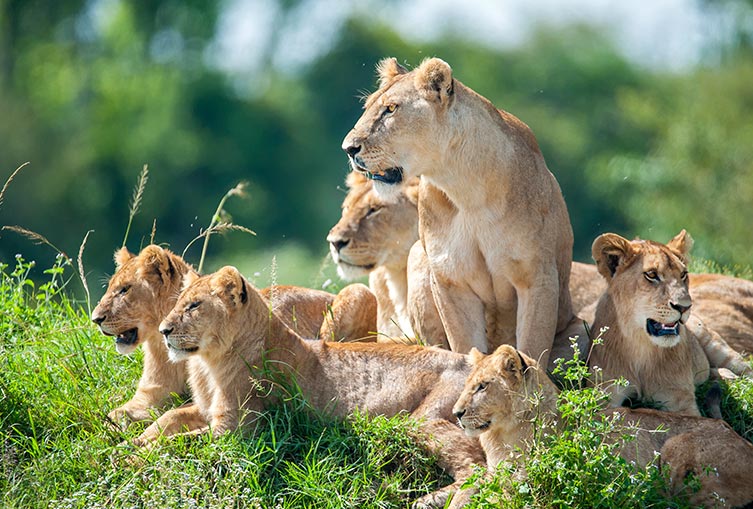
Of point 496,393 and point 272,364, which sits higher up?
point 496,393

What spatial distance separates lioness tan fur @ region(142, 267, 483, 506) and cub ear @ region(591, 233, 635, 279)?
94 centimetres

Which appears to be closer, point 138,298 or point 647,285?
point 647,285

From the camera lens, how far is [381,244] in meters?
8.59

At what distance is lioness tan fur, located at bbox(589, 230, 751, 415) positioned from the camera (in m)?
6.93

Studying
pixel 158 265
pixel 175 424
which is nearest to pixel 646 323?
pixel 175 424

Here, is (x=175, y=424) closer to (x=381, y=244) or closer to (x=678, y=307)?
(x=381, y=244)

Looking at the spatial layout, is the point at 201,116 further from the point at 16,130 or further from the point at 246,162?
the point at 16,130

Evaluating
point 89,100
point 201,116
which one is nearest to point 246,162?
point 201,116

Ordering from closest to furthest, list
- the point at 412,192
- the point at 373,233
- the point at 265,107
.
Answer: the point at 373,233 → the point at 412,192 → the point at 265,107

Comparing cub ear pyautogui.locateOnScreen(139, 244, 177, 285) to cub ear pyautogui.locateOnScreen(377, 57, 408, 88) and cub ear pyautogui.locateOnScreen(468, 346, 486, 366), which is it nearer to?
cub ear pyautogui.locateOnScreen(377, 57, 408, 88)

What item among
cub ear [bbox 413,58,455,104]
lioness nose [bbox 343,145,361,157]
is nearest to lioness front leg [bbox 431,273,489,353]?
lioness nose [bbox 343,145,361,157]

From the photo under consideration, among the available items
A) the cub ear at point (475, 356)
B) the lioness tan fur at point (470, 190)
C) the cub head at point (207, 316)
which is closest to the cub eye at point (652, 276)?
the lioness tan fur at point (470, 190)

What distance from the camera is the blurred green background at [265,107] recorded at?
108ft

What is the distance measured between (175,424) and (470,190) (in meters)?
1.89
